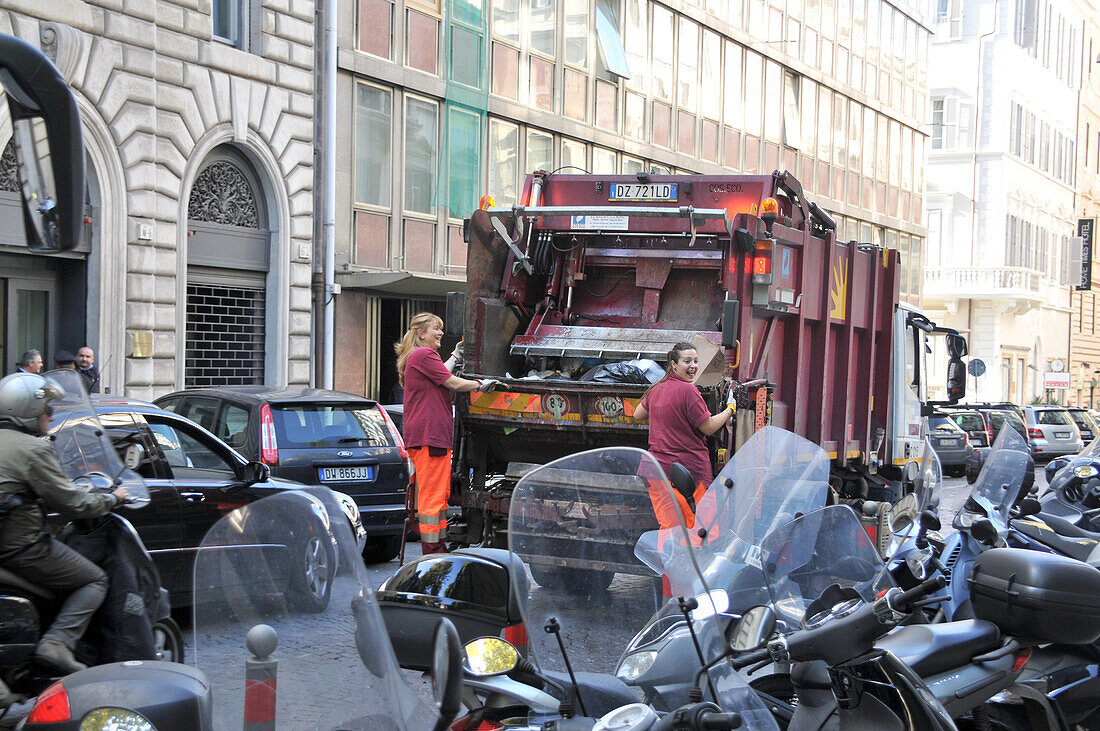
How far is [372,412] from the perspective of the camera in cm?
990

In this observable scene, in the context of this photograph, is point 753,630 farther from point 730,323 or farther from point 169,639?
point 730,323

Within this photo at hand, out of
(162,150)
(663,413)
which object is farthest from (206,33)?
(663,413)

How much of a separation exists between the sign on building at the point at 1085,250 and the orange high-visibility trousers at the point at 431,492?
163 feet

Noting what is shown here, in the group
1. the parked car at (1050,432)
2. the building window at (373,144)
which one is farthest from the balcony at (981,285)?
the building window at (373,144)

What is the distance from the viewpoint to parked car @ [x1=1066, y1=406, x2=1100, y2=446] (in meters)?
25.8

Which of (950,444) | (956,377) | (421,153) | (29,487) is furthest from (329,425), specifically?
(950,444)

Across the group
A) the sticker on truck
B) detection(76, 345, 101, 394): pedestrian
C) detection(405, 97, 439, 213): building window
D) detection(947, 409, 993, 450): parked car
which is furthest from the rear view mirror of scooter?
detection(947, 409, 993, 450): parked car

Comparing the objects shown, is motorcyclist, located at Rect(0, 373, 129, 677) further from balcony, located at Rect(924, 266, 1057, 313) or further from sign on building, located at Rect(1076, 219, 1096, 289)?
sign on building, located at Rect(1076, 219, 1096, 289)

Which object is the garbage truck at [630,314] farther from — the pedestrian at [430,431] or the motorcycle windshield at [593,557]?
the motorcycle windshield at [593,557]

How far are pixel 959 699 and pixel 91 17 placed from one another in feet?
42.6

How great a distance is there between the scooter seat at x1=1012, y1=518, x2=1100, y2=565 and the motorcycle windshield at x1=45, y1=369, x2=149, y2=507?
394 cm

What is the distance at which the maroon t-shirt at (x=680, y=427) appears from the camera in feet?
23.3

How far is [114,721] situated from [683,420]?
489 centimetres

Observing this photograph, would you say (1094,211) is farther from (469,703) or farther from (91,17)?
(469,703)
